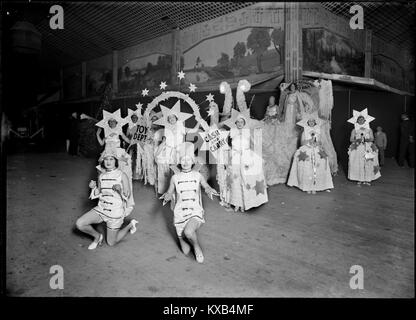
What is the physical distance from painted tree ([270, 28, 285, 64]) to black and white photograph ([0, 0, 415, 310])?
0.13 ft

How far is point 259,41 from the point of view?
31.4ft

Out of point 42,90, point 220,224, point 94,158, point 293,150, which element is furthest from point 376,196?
point 42,90

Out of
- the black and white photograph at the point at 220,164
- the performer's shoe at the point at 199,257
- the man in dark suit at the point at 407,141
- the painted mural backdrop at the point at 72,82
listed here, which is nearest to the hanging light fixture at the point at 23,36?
the black and white photograph at the point at 220,164

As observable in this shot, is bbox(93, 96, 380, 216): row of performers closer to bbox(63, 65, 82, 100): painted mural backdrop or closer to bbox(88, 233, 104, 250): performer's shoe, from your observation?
bbox(88, 233, 104, 250): performer's shoe

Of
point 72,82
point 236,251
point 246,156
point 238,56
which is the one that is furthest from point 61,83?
Answer: point 236,251

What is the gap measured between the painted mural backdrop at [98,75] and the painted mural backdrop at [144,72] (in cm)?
106

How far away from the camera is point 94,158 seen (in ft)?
39.5

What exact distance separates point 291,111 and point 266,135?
1012 mm

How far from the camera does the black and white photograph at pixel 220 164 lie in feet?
10.2

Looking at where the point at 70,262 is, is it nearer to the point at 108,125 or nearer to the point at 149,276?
the point at 149,276

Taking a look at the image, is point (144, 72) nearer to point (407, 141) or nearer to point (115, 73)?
point (115, 73)

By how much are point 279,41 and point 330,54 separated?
173cm

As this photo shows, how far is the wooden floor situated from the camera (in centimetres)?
290
